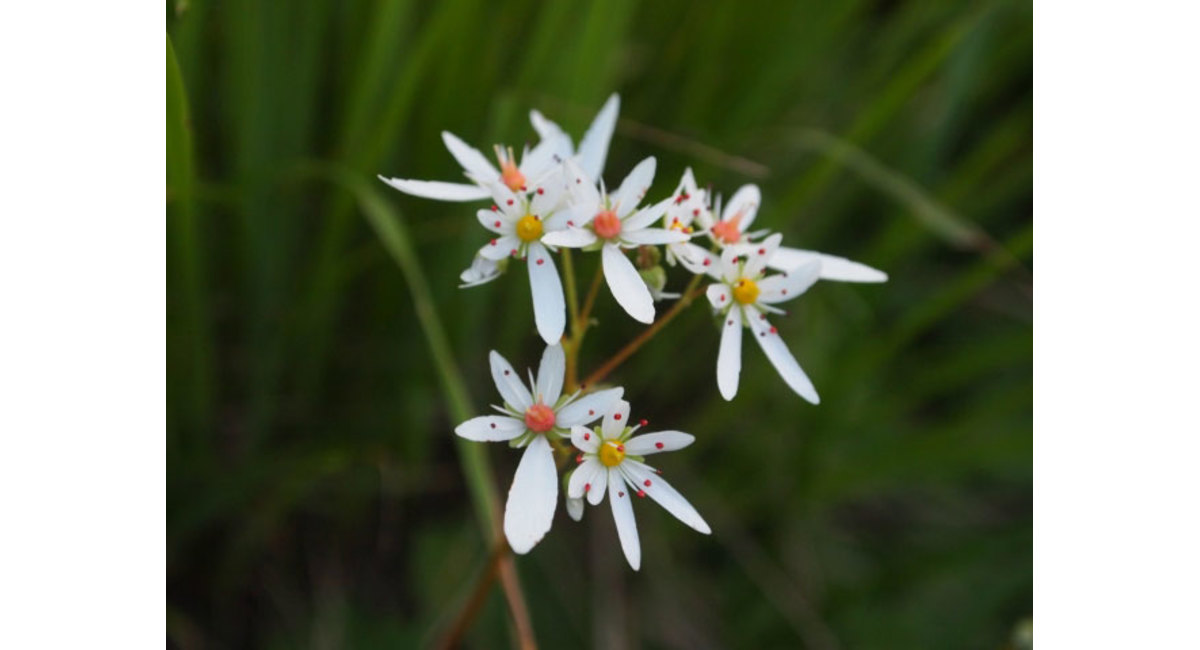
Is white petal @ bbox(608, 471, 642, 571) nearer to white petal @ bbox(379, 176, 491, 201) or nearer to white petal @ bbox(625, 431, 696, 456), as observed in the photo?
white petal @ bbox(625, 431, 696, 456)

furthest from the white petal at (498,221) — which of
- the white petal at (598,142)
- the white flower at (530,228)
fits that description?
the white petal at (598,142)

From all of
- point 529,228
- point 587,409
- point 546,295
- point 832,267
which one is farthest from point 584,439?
point 832,267

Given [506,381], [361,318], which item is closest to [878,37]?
[361,318]

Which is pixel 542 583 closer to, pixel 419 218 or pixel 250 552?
pixel 250 552

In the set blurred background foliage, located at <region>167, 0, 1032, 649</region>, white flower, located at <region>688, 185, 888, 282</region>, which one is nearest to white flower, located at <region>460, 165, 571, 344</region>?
white flower, located at <region>688, 185, 888, 282</region>

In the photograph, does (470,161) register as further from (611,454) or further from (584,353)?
(584,353)

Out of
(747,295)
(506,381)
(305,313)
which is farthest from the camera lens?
(305,313)
